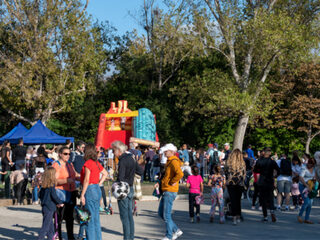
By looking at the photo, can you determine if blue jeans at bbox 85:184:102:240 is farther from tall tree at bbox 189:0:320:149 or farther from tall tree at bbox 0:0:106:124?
tall tree at bbox 0:0:106:124

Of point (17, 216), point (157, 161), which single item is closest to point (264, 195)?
point (17, 216)

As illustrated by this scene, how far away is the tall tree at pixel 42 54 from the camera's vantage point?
1405 inches

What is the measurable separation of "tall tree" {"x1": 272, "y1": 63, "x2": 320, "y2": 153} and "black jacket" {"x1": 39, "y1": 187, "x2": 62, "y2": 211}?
92.6 feet

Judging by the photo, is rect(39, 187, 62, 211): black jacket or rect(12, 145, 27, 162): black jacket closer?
rect(39, 187, 62, 211): black jacket

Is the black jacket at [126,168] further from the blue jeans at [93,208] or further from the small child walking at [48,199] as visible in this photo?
the small child walking at [48,199]

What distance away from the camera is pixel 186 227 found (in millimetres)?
11445

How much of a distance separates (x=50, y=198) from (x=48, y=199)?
4cm

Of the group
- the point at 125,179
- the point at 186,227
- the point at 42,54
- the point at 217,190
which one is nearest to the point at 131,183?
the point at 125,179

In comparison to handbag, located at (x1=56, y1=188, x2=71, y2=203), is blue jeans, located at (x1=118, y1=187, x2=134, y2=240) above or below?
below

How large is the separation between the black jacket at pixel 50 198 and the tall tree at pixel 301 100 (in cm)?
2822

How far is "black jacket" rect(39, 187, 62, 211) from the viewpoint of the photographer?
28.8ft

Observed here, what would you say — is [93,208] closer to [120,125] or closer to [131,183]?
[131,183]

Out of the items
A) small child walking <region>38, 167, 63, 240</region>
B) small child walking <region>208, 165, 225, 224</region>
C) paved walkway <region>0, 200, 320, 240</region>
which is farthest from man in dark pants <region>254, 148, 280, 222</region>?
small child walking <region>38, 167, 63, 240</region>

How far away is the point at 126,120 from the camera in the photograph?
32.4 meters
